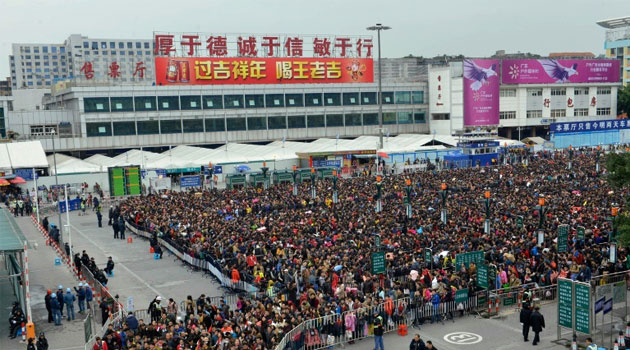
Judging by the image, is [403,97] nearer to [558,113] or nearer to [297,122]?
[297,122]

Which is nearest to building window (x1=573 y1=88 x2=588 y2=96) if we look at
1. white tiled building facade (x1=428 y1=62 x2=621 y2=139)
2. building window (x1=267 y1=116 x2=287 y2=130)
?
white tiled building facade (x1=428 y1=62 x2=621 y2=139)

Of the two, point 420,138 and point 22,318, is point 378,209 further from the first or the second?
point 420,138

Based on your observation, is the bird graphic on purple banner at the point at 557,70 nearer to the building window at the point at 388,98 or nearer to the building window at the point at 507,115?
the building window at the point at 507,115

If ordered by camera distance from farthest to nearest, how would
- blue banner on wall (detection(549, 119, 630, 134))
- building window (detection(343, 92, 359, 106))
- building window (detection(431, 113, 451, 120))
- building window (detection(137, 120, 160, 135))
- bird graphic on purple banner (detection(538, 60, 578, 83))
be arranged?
bird graphic on purple banner (detection(538, 60, 578, 83)) → building window (detection(431, 113, 451, 120)) → building window (detection(343, 92, 359, 106)) → building window (detection(137, 120, 160, 135)) → blue banner on wall (detection(549, 119, 630, 134))

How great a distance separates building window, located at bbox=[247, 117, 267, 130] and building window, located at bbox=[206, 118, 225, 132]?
315 cm

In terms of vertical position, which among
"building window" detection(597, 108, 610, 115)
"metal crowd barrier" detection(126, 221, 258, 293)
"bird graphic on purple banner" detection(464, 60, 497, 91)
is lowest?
"metal crowd barrier" detection(126, 221, 258, 293)

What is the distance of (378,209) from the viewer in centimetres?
3238

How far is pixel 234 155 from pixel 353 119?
78.5 ft

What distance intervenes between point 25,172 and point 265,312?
4110 centimetres

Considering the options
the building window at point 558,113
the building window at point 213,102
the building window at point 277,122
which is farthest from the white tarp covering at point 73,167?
the building window at point 558,113

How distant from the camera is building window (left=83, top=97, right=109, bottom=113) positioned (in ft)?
220

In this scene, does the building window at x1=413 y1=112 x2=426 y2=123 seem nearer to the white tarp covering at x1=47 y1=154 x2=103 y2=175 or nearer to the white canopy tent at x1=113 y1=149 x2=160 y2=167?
the white canopy tent at x1=113 y1=149 x2=160 y2=167

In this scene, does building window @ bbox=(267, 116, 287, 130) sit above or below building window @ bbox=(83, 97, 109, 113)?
below

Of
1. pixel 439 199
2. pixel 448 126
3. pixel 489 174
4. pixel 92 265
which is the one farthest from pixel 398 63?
pixel 92 265
